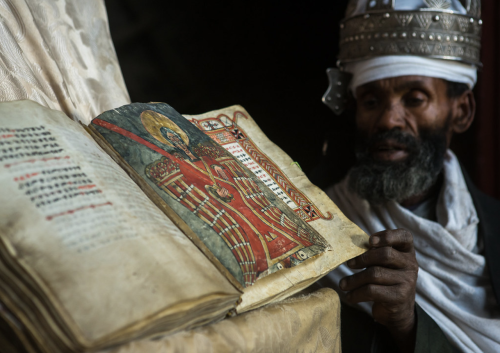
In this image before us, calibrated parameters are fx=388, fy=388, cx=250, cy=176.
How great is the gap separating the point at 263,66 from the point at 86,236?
1.51 m

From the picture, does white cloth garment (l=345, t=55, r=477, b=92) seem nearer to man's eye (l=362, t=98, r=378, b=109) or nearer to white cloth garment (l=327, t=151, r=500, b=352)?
man's eye (l=362, t=98, r=378, b=109)

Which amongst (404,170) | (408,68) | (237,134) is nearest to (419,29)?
(408,68)

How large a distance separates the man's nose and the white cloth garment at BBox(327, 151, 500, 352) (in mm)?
267

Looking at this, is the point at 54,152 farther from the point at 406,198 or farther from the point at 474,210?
the point at 474,210

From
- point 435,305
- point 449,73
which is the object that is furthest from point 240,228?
point 449,73

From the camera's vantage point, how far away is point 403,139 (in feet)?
4.39

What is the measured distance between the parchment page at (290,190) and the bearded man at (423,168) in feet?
1.45

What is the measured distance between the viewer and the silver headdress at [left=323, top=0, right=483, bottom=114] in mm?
1318

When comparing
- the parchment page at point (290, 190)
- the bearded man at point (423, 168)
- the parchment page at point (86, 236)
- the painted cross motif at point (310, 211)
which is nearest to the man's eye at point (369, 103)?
the bearded man at point (423, 168)

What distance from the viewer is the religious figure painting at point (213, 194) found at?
59 cm

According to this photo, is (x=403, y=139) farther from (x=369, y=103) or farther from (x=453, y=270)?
(x=453, y=270)

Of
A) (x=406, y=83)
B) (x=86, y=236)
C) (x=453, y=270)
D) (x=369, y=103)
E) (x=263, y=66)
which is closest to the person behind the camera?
(x=86, y=236)

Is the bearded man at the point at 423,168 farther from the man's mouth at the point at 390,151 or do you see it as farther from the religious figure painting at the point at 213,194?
the religious figure painting at the point at 213,194

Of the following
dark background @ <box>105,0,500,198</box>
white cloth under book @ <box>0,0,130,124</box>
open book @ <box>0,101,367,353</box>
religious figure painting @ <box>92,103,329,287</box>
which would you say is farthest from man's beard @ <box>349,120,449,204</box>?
white cloth under book @ <box>0,0,130,124</box>
